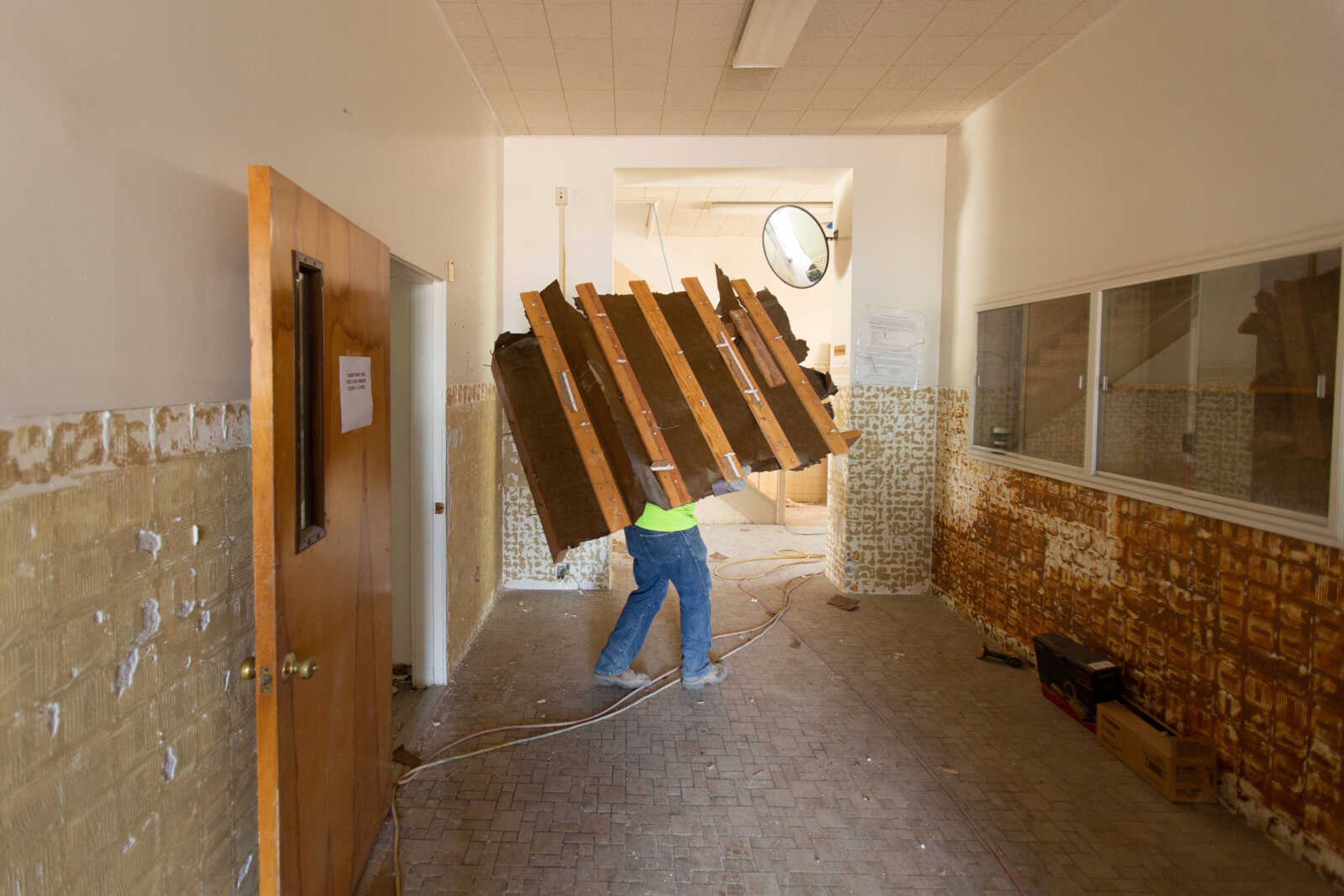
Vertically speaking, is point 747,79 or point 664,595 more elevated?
point 747,79

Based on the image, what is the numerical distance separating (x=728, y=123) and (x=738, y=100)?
0.39 meters

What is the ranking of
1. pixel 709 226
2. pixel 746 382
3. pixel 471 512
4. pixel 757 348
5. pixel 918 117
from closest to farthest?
pixel 746 382 < pixel 757 348 < pixel 471 512 < pixel 918 117 < pixel 709 226

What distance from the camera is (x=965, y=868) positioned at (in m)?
2.18

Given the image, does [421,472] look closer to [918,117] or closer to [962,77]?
[962,77]

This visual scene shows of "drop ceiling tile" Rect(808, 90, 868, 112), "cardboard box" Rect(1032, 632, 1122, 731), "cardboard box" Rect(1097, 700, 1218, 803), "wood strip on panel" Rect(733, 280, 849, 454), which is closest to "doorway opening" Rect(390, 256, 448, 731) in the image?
"wood strip on panel" Rect(733, 280, 849, 454)

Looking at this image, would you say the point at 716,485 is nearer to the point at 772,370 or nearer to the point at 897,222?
the point at 772,370

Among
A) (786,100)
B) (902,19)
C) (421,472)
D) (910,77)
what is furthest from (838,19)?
(421,472)

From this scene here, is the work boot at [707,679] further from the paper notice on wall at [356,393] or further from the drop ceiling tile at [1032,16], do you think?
the drop ceiling tile at [1032,16]

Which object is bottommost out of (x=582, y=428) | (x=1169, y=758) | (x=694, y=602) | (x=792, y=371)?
(x=1169, y=758)

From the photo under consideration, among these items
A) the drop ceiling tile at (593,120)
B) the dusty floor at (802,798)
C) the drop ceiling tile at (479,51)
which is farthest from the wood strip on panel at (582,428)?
the drop ceiling tile at (593,120)

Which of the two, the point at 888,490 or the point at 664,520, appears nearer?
the point at 664,520

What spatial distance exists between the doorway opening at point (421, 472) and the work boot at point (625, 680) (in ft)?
2.53

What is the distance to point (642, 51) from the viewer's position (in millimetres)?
3566

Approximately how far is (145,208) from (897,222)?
4.54 m
